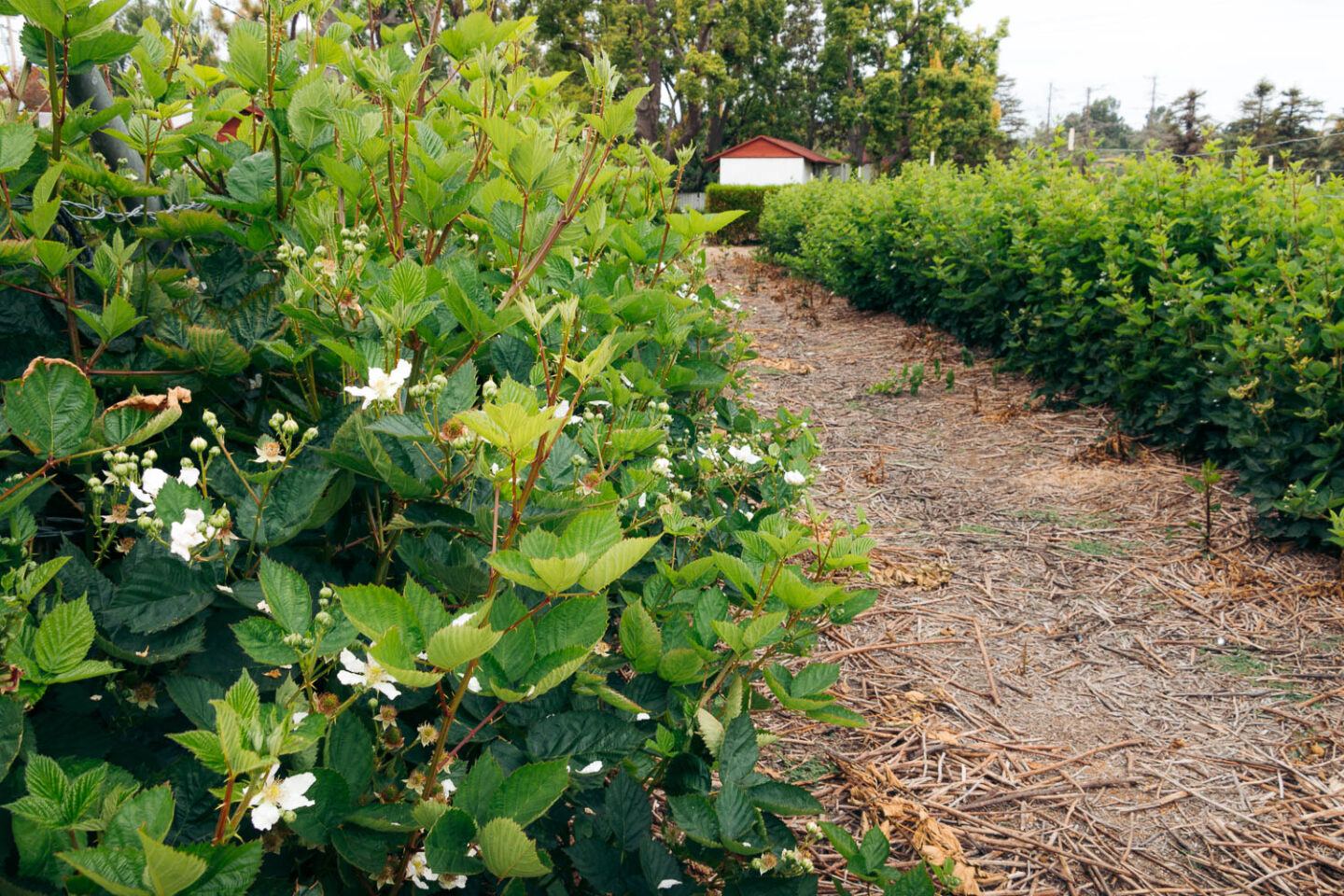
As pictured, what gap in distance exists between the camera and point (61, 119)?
115cm

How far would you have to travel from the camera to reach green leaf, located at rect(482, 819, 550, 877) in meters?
0.69

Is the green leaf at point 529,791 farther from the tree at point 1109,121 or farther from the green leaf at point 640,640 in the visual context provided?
the tree at point 1109,121

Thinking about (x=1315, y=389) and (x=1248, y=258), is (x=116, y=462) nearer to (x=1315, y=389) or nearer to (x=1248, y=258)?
(x=1315, y=389)

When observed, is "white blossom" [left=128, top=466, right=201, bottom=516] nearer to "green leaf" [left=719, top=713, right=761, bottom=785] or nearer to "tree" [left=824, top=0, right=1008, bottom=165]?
"green leaf" [left=719, top=713, right=761, bottom=785]

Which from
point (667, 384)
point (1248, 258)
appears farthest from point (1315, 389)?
point (667, 384)

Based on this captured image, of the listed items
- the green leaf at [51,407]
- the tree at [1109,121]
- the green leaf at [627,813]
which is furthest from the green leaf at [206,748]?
the tree at [1109,121]

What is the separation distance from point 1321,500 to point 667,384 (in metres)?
2.60

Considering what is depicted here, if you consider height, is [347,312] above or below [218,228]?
below

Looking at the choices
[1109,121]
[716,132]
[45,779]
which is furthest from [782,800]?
[1109,121]

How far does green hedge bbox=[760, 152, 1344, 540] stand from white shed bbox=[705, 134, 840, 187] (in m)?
30.2

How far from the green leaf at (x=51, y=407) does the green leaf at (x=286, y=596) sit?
0.24 meters

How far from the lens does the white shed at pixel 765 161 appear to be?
116ft

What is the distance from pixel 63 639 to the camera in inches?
26.7

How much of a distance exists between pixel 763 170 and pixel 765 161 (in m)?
0.36
